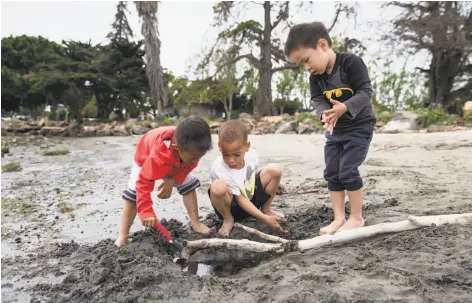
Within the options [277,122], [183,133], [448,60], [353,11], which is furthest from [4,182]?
[448,60]

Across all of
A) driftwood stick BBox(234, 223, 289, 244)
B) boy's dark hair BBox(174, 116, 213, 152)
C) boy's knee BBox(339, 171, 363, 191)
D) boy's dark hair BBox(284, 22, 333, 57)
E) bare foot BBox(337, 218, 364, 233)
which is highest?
boy's dark hair BBox(284, 22, 333, 57)

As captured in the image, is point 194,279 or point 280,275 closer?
point 280,275

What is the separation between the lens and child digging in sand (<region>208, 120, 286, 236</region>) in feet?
9.07

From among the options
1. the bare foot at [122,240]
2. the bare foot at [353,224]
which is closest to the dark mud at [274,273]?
the bare foot at [122,240]

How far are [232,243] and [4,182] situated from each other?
5420 mm

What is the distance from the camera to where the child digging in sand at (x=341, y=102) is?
2.61 metres

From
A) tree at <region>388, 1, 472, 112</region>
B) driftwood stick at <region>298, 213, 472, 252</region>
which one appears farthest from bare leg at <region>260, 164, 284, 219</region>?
tree at <region>388, 1, 472, 112</region>

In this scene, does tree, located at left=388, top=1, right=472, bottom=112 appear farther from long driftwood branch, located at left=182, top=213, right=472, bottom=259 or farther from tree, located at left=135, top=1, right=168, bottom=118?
long driftwood branch, located at left=182, top=213, right=472, bottom=259

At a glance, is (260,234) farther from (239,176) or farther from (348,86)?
(348,86)

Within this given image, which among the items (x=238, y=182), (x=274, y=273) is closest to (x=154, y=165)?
(x=238, y=182)

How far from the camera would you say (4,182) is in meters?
6.45

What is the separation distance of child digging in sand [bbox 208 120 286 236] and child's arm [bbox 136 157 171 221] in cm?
42

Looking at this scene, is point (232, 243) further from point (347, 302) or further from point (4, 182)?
point (4, 182)

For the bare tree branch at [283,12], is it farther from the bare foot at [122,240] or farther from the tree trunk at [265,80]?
the bare foot at [122,240]
